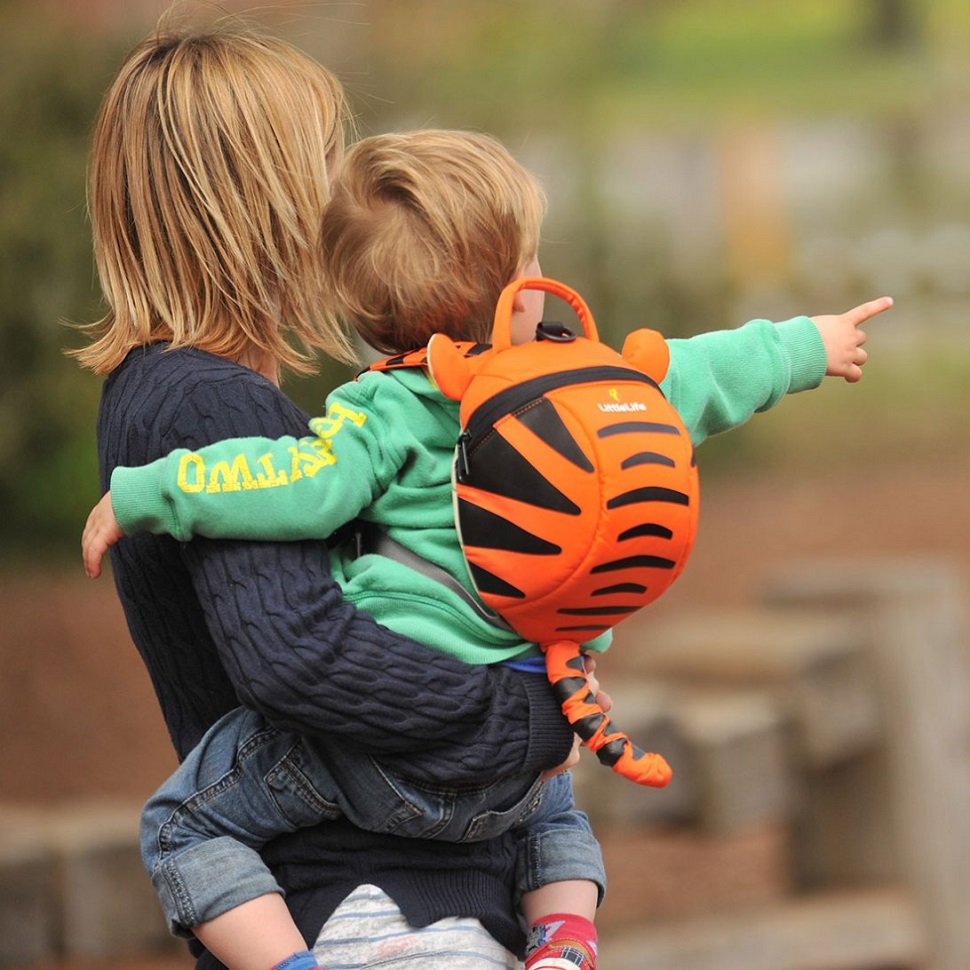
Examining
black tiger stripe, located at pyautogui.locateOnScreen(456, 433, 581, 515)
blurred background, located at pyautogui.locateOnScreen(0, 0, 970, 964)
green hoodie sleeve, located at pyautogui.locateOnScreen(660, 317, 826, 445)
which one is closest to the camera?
black tiger stripe, located at pyautogui.locateOnScreen(456, 433, 581, 515)

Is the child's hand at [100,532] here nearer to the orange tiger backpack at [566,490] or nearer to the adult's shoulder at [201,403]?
the adult's shoulder at [201,403]

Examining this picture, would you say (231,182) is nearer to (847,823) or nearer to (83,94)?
(847,823)

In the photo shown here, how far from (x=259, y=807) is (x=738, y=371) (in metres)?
0.72

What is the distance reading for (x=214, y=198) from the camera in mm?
1762

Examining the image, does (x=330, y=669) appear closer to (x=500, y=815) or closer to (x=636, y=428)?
(x=500, y=815)

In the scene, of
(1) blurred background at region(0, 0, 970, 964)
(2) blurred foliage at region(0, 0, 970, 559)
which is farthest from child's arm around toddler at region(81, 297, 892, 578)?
(1) blurred background at region(0, 0, 970, 964)

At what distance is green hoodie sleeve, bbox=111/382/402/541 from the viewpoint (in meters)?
1.61

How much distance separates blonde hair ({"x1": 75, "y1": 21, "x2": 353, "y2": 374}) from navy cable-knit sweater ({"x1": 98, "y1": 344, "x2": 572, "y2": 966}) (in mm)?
69

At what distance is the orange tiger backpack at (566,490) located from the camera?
160cm

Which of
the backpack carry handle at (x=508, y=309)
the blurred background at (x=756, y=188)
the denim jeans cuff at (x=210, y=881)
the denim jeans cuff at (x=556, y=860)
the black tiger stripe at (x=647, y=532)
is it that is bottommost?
the blurred background at (x=756, y=188)

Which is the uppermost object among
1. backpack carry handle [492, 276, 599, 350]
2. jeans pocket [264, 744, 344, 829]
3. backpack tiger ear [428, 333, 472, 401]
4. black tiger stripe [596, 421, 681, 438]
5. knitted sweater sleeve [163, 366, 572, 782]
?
backpack carry handle [492, 276, 599, 350]

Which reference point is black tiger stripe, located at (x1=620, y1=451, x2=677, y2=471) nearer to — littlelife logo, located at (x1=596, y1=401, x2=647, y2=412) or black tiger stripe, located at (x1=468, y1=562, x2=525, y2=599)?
littlelife logo, located at (x1=596, y1=401, x2=647, y2=412)

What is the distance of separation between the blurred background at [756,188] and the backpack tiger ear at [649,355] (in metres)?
6.43

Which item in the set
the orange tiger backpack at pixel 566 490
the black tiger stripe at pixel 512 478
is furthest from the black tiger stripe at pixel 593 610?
the black tiger stripe at pixel 512 478
